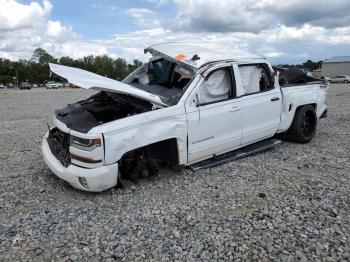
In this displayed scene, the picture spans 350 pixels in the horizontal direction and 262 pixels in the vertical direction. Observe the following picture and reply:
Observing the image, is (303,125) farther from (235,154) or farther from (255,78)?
(235,154)

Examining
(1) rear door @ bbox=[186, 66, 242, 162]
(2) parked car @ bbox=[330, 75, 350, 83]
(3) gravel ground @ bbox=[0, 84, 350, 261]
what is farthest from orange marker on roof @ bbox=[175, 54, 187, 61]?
(2) parked car @ bbox=[330, 75, 350, 83]

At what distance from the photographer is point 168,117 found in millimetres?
4766

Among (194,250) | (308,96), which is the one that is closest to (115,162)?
(194,250)

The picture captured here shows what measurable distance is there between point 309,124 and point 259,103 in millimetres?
1963

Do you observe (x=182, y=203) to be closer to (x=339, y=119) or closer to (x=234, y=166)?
(x=234, y=166)

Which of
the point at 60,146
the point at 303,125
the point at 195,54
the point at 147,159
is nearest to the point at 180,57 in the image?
the point at 195,54

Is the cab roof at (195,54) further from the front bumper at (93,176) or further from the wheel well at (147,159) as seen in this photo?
the front bumper at (93,176)

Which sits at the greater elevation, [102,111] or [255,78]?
[255,78]

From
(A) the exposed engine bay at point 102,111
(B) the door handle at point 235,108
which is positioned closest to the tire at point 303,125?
(B) the door handle at point 235,108

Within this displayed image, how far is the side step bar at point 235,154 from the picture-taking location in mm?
5445

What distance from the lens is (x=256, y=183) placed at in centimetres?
492

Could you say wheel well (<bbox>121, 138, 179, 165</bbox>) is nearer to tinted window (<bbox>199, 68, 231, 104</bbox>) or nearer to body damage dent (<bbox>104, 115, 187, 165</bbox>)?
body damage dent (<bbox>104, 115, 187, 165</bbox>)

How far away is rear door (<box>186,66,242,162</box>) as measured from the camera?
5055 mm

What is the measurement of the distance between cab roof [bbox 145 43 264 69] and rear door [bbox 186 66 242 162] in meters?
0.26
